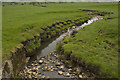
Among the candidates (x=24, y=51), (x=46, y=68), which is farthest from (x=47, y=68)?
(x=24, y=51)

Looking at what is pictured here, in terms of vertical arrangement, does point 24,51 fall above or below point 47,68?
above

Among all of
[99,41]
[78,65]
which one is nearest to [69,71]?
[78,65]

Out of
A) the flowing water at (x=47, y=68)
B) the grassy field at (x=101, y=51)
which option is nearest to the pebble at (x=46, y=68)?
the flowing water at (x=47, y=68)

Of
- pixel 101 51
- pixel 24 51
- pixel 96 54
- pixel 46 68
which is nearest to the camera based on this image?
pixel 46 68

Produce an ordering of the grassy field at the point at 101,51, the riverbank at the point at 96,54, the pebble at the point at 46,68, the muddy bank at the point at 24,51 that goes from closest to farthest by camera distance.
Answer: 1. the riverbank at the point at 96,54
2. the grassy field at the point at 101,51
3. the muddy bank at the point at 24,51
4. the pebble at the point at 46,68

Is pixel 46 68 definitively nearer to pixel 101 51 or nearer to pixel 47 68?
pixel 47 68

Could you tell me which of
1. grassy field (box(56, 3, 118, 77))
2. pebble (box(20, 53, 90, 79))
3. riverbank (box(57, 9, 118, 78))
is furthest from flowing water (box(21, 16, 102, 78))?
grassy field (box(56, 3, 118, 77))

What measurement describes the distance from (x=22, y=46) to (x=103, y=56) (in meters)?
19.3

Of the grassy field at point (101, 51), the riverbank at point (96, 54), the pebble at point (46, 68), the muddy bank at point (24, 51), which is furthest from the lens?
the pebble at point (46, 68)

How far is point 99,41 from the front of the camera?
28516 millimetres

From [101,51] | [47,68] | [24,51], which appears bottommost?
[47,68]

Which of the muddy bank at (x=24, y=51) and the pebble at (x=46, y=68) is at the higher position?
the muddy bank at (x=24, y=51)

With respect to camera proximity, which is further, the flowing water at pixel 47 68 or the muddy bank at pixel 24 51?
the flowing water at pixel 47 68

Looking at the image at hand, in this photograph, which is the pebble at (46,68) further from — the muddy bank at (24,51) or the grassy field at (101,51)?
the grassy field at (101,51)
